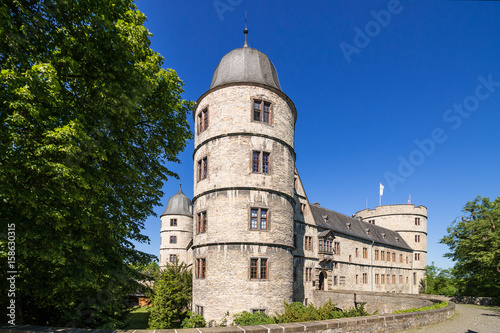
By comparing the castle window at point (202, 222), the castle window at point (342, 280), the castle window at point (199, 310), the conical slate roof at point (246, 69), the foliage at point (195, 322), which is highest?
the conical slate roof at point (246, 69)

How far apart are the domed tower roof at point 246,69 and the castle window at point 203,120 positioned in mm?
1855

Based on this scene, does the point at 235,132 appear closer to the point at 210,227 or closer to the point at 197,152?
the point at 197,152

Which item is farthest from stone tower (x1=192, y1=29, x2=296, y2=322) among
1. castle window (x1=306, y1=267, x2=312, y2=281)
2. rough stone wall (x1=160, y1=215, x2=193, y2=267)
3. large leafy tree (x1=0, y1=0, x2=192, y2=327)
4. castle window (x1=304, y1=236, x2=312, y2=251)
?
rough stone wall (x1=160, y1=215, x2=193, y2=267)

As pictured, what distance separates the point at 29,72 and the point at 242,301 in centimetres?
1598

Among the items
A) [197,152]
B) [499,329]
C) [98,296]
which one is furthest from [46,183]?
[499,329]

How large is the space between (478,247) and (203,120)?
2604 cm

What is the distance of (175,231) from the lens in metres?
46.7

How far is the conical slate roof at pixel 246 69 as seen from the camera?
2125cm

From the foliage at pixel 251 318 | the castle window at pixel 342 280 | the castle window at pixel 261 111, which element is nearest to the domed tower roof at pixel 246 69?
the castle window at pixel 261 111

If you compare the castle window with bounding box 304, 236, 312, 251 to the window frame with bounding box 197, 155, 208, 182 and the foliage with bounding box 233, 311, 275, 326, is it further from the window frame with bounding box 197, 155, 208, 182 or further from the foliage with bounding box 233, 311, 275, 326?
the window frame with bounding box 197, 155, 208, 182

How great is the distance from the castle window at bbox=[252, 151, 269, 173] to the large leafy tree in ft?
31.0

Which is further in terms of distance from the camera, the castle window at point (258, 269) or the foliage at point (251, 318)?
the castle window at point (258, 269)

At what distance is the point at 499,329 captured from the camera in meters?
14.1

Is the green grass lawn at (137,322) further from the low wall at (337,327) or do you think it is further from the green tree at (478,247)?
the green tree at (478,247)
